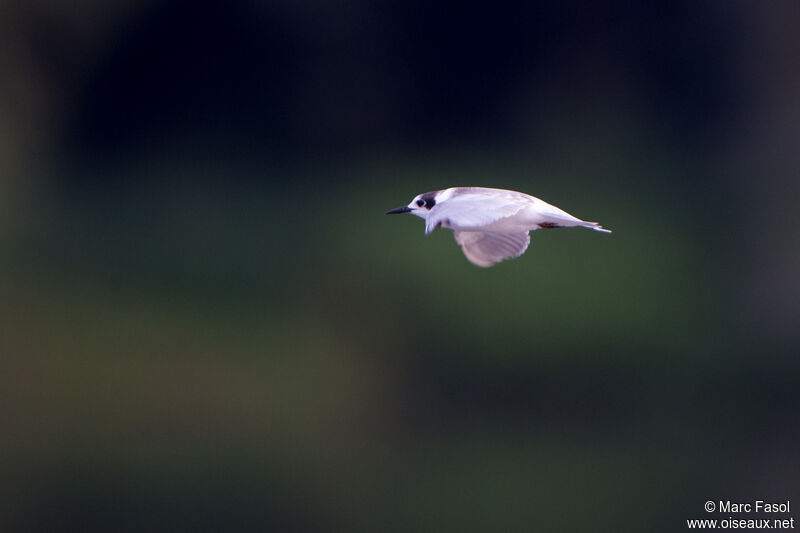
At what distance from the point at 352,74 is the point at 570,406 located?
254cm

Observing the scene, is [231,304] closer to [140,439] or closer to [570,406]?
[140,439]

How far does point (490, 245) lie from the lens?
1727 mm

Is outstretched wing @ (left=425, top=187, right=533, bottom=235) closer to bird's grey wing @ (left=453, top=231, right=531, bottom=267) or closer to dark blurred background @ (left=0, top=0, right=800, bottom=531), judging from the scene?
bird's grey wing @ (left=453, top=231, right=531, bottom=267)

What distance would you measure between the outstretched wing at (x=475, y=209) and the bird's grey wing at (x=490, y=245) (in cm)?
25

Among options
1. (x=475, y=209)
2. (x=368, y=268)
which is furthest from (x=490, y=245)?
(x=368, y=268)

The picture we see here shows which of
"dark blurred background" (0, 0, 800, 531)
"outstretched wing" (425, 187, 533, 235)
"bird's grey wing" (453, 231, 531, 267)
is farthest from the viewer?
"dark blurred background" (0, 0, 800, 531)

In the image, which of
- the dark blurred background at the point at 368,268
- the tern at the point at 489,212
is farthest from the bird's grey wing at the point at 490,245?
the dark blurred background at the point at 368,268

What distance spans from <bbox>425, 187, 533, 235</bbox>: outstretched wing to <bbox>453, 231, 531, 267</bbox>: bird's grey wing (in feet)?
0.82

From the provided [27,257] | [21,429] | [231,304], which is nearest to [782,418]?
[231,304]

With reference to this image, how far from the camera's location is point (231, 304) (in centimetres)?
397

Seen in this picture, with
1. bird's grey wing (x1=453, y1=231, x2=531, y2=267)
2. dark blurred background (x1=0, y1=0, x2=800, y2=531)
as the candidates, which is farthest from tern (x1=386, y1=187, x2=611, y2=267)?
dark blurred background (x1=0, y1=0, x2=800, y2=531)

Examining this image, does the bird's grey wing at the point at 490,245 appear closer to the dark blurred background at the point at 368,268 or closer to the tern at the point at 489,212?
the tern at the point at 489,212

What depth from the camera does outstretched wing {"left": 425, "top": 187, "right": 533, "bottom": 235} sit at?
50.2 inches

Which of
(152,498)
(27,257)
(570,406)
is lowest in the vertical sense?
(152,498)
